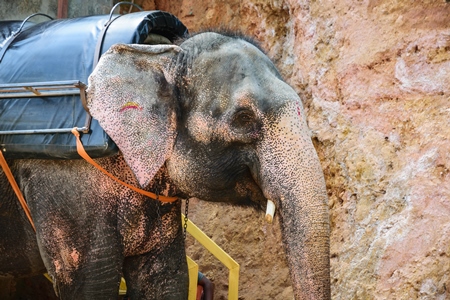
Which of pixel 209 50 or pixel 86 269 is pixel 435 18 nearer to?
pixel 209 50

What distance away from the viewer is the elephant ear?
3033 millimetres

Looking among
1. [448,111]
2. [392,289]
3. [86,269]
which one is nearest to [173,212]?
[86,269]

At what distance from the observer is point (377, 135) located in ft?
12.9

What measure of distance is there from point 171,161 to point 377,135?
1.26 meters

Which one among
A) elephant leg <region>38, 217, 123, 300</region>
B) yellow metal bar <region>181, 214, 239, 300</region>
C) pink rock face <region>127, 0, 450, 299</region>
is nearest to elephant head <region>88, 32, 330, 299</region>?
elephant leg <region>38, 217, 123, 300</region>

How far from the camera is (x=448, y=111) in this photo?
11.8 feet

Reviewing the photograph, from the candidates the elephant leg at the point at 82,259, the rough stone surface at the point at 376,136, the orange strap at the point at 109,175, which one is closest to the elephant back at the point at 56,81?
the orange strap at the point at 109,175

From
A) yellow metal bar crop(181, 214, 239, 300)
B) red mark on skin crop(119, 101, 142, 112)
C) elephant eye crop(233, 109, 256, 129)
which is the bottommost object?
yellow metal bar crop(181, 214, 239, 300)

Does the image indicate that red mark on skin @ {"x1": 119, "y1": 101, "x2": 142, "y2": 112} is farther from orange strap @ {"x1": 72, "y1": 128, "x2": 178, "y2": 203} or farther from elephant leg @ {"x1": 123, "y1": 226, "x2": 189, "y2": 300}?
elephant leg @ {"x1": 123, "y1": 226, "x2": 189, "y2": 300}

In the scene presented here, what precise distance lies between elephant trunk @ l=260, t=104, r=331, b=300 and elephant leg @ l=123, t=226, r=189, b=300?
735 mm

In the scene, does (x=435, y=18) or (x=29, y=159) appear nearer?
(x=29, y=159)

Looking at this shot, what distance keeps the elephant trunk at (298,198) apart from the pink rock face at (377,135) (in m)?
0.70

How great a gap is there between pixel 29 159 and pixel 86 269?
0.51 metres

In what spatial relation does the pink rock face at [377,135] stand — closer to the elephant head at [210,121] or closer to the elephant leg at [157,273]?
the elephant head at [210,121]
